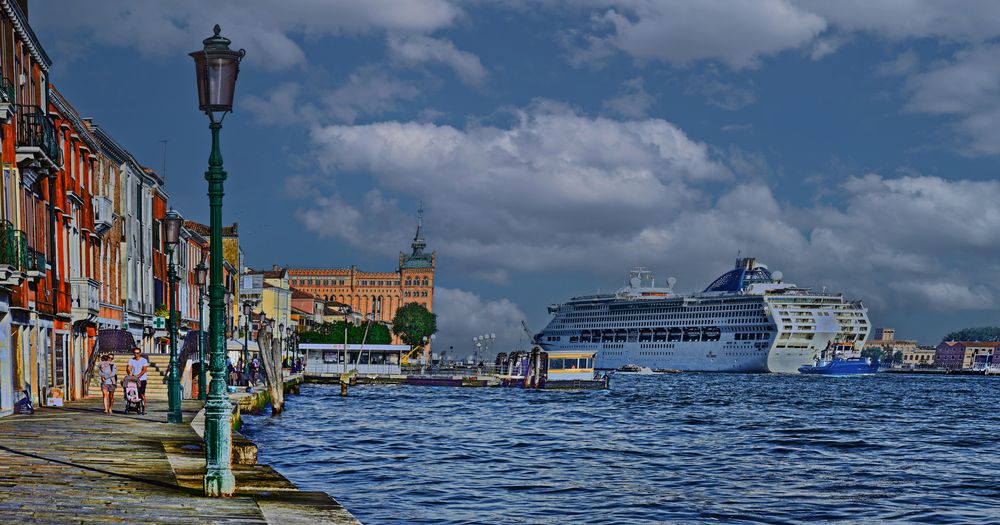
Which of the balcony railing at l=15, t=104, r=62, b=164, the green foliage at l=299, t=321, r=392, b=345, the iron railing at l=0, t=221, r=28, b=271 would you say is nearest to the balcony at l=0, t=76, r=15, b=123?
the balcony railing at l=15, t=104, r=62, b=164

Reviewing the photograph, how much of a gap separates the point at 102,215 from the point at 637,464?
22080 millimetres

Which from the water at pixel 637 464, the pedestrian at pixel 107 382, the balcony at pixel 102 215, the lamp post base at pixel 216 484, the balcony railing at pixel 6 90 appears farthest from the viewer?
the balcony at pixel 102 215

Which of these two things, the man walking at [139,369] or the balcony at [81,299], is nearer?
the man walking at [139,369]

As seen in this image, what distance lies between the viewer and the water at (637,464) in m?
22.7

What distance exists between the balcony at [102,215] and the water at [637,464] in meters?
8.99

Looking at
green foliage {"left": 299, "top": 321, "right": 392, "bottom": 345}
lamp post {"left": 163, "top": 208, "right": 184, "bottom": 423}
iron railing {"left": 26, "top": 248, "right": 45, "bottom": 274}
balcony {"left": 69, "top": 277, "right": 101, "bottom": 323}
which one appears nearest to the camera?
lamp post {"left": 163, "top": 208, "right": 184, "bottom": 423}

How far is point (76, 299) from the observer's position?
3612 centimetres

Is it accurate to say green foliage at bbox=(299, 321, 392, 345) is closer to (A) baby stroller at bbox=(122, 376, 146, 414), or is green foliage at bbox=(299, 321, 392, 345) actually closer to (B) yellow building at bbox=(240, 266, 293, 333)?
(B) yellow building at bbox=(240, 266, 293, 333)

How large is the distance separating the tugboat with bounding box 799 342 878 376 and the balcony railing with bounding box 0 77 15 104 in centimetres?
16122

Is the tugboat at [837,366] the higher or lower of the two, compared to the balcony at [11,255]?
lower

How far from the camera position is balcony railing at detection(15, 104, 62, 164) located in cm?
2807

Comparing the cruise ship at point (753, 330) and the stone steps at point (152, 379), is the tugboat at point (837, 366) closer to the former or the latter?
the cruise ship at point (753, 330)

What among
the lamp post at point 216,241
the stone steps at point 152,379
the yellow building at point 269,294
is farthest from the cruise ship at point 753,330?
the lamp post at point 216,241

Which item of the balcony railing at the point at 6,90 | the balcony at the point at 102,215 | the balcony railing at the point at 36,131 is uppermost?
the balcony railing at the point at 6,90
